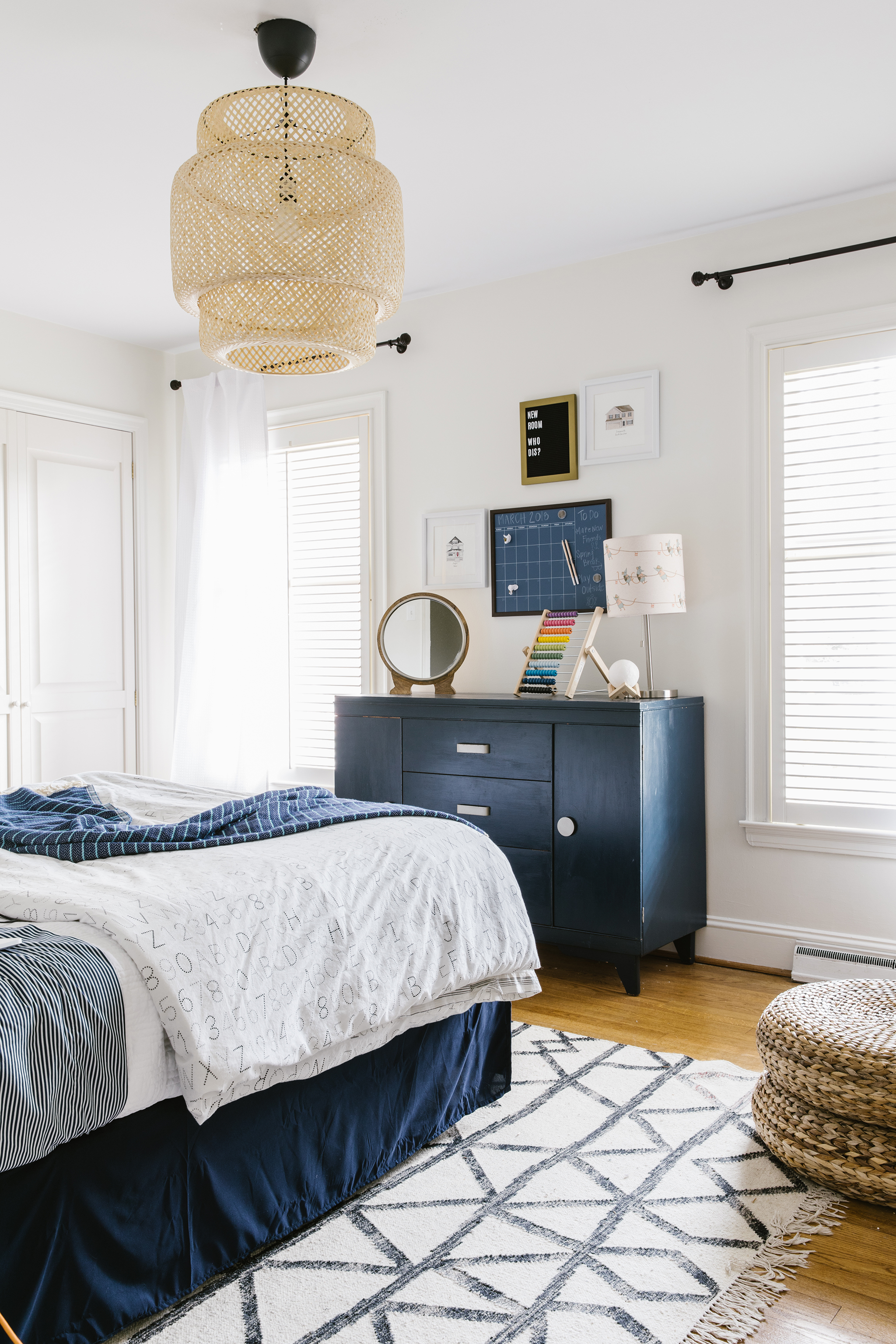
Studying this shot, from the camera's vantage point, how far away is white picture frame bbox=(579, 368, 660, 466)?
3668mm

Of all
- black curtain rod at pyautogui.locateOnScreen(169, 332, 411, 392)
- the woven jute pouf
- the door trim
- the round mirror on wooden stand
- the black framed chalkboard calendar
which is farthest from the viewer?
the door trim

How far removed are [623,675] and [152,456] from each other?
290 centimetres

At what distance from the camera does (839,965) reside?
3.25m

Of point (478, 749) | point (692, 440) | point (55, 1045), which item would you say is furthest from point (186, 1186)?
point (692, 440)

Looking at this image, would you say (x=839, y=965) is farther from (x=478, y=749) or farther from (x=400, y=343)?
(x=400, y=343)

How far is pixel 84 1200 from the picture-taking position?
4.74ft

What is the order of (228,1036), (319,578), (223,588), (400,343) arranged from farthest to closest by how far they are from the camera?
(223,588)
(319,578)
(400,343)
(228,1036)

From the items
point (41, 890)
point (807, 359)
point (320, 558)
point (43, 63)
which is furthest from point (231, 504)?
point (41, 890)

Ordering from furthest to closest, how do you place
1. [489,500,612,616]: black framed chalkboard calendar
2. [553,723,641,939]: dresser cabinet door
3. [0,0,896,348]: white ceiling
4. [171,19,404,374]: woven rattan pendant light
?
[489,500,612,616]: black framed chalkboard calendar < [553,723,641,939]: dresser cabinet door < [0,0,896,348]: white ceiling < [171,19,404,374]: woven rattan pendant light

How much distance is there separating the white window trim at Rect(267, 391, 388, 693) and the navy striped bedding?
9.60 feet

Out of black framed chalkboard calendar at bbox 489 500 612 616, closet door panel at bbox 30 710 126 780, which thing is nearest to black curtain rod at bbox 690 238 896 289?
black framed chalkboard calendar at bbox 489 500 612 616

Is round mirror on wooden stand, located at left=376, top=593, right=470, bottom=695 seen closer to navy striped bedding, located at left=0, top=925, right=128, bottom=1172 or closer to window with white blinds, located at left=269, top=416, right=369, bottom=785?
window with white blinds, located at left=269, top=416, right=369, bottom=785

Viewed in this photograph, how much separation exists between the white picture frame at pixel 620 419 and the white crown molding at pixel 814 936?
1696 mm

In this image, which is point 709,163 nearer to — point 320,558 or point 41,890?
point 320,558
